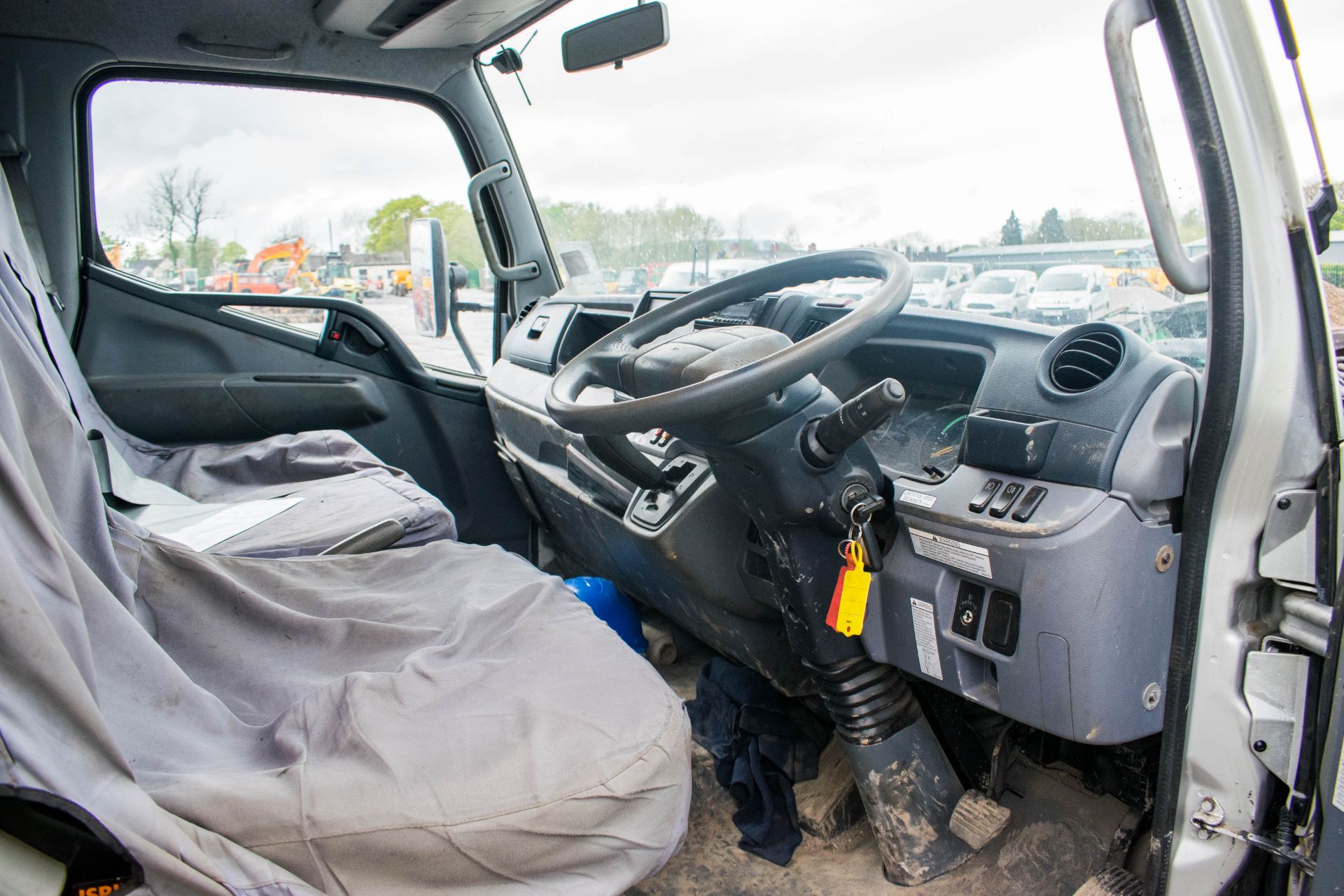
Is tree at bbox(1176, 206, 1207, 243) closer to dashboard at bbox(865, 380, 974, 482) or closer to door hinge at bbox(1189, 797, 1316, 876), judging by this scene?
dashboard at bbox(865, 380, 974, 482)

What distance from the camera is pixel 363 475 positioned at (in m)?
2.09

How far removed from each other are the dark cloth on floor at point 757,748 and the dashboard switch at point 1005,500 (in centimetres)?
77

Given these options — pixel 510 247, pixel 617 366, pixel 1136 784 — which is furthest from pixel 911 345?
pixel 510 247

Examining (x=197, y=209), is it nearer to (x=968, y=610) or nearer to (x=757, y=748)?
(x=757, y=748)

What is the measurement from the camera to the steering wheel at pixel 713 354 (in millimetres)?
1034

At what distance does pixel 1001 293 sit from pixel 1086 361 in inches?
9.7

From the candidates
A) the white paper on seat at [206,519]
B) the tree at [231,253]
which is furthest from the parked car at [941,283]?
the tree at [231,253]

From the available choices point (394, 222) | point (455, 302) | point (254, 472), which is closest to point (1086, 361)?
point (254, 472)

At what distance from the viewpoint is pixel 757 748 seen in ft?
5.70

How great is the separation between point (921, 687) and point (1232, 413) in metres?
0.76

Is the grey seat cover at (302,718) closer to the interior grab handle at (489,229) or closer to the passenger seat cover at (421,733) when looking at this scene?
the passenger seat cover at (421,733)

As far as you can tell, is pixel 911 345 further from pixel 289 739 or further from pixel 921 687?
pixel 289 739

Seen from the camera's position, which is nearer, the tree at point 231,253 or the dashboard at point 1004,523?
the dashboard at point 1004,523

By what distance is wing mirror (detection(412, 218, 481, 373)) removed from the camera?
2.57m
